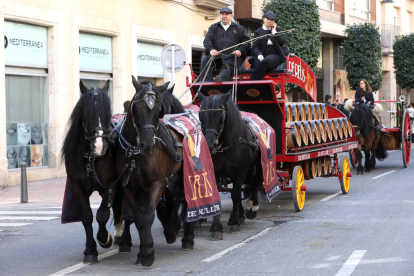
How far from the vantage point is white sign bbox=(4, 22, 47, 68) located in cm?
1549

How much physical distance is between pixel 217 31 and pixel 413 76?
27407mm

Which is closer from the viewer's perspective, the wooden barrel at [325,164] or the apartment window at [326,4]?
the wooden barrel at [325,164]

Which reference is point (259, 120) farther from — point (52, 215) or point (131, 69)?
point (131, 69)

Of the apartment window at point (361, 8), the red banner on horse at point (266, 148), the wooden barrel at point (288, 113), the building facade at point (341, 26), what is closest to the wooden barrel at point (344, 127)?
the wooden barrel at point (288, 113)

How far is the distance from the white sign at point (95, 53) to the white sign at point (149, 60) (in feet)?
4.81

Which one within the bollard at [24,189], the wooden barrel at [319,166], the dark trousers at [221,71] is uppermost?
the dark trousers at [221,71]

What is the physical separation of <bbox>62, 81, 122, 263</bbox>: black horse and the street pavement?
24.0 inches

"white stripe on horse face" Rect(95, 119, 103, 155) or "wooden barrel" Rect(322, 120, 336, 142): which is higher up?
"wooden barrel" Rect(322, 120, 336, 142)

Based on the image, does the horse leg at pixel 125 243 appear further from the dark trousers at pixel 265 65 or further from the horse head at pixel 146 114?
the dark trousers at pixel 265 65

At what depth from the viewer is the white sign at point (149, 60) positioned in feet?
66.6

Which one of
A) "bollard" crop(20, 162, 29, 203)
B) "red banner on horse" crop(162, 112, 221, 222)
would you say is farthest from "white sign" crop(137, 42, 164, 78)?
"red banner on horse" crop(162, 112, 221, 222)

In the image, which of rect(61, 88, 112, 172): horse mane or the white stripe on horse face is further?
rect(61, 88, 112, 172): horse mane

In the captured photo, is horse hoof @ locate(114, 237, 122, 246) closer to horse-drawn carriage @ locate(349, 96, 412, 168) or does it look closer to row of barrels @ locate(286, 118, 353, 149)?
row of barrels @ locate(286, 118, 353, 149)

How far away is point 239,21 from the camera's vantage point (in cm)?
2548
